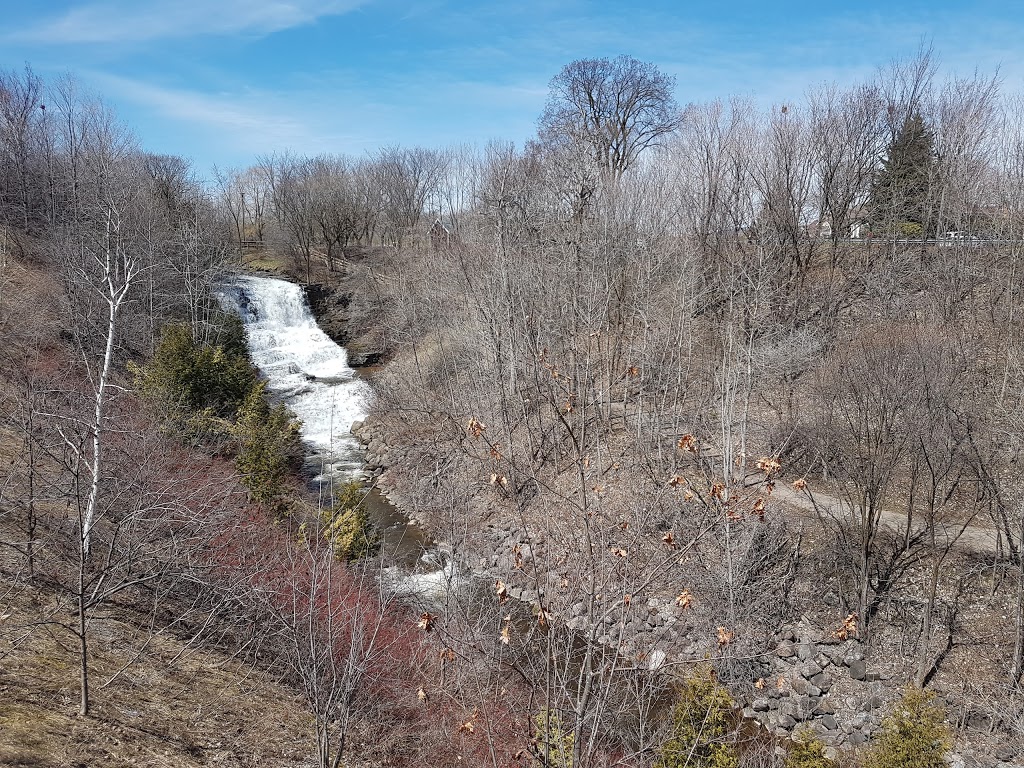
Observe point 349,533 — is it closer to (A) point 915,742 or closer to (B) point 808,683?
(B) point 808,683

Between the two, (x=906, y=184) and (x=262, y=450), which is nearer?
(x=262, y=450)

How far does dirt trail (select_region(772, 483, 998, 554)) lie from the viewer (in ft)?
41.3

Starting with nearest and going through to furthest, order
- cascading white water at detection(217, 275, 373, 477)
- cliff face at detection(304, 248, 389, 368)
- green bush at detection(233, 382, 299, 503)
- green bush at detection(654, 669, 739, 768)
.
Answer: green bush at detection(654, 669, 739, 768)
green bush at detection(233, 382, 299, 503)
cascading white water at detection(217, 275, 373, 477)
cliff face at detection(304, 248, 389, 368)

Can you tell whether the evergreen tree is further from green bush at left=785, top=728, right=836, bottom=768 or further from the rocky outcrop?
green bush at left=785, top=728, right=836, bottom=768

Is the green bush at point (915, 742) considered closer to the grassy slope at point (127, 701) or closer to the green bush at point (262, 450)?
the grassy slope at point (127, 701)

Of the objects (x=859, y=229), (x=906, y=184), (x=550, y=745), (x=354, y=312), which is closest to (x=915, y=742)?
(x=550, y=745)

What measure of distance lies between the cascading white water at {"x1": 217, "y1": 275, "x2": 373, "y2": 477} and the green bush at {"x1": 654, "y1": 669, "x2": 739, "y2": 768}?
15.5 m

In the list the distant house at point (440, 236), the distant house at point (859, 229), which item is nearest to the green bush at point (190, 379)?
the distant house at point (440, 236)

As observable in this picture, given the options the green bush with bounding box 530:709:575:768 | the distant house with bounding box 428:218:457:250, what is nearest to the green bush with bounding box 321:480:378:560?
the green bush with bounding box 530:709:575:768

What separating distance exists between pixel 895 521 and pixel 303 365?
85.0 ft

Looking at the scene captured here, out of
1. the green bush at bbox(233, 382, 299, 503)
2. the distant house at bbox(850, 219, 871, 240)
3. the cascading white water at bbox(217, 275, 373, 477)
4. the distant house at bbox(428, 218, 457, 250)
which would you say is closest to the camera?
the green bush at bbox(233, 382, 299, 503)

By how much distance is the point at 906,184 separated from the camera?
2327cm

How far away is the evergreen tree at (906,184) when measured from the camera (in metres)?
22.7

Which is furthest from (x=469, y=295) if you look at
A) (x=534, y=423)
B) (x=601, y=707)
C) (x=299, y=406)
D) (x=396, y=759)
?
(x=601, y=707)
